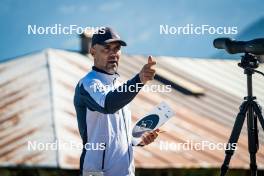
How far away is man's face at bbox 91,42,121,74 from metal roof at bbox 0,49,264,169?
4.22m

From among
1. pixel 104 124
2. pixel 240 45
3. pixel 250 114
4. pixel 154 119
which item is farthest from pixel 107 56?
pixel 250 114

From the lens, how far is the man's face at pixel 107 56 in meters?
4.86

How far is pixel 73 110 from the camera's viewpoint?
11469 millimetres

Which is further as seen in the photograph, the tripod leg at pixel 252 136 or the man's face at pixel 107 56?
the tripod leg at pixel 252 136

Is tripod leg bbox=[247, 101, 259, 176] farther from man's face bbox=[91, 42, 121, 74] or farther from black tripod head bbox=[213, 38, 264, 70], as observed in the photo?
man's face bbox=[91, 42, 121, 74]

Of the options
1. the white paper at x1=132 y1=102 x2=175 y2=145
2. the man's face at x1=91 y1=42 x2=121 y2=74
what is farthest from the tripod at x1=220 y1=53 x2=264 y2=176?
the man's face at x1=91 y1=42 x2=121 y2=74

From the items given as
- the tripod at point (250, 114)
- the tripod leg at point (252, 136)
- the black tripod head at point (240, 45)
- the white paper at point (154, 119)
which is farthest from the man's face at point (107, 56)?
the tripod leg at point (252, 136)

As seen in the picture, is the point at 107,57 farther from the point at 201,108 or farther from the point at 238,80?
the point at 238,80

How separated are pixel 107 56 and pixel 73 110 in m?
6.69

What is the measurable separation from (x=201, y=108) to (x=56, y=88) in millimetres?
3510

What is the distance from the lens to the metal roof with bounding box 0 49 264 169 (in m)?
10.0

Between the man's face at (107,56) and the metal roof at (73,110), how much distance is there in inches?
166

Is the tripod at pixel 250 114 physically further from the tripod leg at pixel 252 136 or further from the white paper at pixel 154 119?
the white paper at pixel 154 119

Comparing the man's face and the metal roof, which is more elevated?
the man's face
